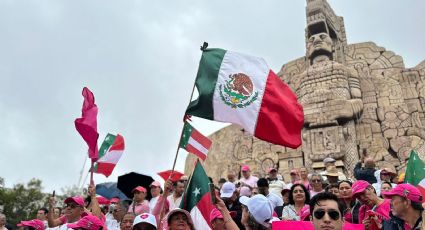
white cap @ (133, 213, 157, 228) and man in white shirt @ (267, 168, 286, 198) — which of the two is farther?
man in white shirt @ (267, 168, 286, 198)

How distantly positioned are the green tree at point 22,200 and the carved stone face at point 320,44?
18.4 m

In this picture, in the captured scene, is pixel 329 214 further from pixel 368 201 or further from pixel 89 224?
pixel 89 224

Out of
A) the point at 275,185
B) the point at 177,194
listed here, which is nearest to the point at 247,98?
the point at 177,194

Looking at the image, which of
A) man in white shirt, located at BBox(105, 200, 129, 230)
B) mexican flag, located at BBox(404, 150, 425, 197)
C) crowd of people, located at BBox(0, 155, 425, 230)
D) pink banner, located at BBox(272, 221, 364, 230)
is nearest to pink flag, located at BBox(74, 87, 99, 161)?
crowd of people, located at BBox(0, 155, 425, 230)

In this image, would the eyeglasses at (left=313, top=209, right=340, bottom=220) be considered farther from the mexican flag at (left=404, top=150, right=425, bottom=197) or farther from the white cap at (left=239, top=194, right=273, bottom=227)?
the mexican flag at (left=404, top=150, right=425, bottom=197)

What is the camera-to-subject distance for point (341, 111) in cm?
1452

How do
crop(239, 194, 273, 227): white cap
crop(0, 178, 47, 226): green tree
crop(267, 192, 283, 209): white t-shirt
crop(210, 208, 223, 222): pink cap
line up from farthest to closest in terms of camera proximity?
1. crop(0, 178, 47, 226): green tree
2. crop(267, 192, 283, 209): white t-shirt
3. crop(210, 208, 223, 222): pink cap
4. crop(239, 194, 273, 227): white cap

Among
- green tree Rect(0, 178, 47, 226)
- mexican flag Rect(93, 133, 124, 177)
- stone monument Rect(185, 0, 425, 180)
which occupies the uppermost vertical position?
stone monument Rect(185, 0, 425, 180)

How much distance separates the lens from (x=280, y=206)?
5676mm

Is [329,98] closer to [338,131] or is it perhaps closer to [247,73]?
[338,131]

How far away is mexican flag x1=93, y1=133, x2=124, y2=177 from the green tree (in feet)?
55.3

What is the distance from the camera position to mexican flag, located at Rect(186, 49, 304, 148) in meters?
5.10

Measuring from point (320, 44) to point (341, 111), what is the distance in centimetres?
367

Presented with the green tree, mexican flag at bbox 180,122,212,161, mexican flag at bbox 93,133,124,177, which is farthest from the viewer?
the green tree
